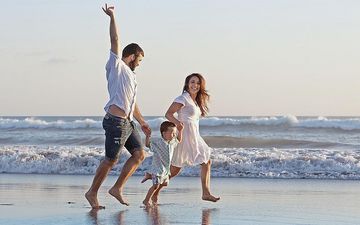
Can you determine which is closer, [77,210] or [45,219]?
[45,219]

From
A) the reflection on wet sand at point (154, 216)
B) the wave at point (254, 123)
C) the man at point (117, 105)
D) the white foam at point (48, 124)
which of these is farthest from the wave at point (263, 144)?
the man at point (117, 105)

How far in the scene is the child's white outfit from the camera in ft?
30.2

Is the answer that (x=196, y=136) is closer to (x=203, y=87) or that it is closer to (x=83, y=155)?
(x=203, y=87)

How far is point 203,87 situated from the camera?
373 inches

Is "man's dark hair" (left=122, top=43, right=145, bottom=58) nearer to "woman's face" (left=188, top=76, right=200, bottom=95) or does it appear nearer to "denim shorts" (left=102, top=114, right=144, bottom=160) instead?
"denim shorts" (left=102, top=114, right=144, bottom=160)

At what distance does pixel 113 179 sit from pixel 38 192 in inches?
106

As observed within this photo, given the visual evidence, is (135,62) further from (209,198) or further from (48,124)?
(48,124)

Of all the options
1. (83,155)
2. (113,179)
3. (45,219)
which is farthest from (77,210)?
(83,155)

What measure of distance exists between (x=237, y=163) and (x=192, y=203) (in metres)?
5.14

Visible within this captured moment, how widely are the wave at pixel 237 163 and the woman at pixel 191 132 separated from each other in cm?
457

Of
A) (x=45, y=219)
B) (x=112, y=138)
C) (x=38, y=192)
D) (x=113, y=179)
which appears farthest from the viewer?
(x=113, y=179)

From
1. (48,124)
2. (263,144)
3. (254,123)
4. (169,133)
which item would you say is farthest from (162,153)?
(48,124)

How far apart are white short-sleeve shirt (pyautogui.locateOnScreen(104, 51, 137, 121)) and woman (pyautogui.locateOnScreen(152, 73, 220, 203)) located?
96 cm

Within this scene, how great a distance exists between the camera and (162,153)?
925 cm
